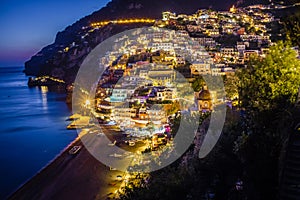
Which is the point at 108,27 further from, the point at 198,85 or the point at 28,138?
the point at 198,85

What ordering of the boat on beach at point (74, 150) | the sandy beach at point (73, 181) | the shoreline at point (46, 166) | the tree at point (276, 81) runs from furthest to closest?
the boat on beach at point (74, 150)
the shoreline at point (46, 166)
the sandy beach at point (73, 181)
the tree at point (276, 81)

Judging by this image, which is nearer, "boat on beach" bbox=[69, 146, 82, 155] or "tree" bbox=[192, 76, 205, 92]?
"boat on beach" bbox=[69, 146, 82, 155]

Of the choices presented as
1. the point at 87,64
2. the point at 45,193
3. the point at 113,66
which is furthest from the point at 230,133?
the point at 87,64

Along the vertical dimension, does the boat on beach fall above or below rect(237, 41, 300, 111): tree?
below

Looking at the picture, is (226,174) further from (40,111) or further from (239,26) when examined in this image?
(239,26)

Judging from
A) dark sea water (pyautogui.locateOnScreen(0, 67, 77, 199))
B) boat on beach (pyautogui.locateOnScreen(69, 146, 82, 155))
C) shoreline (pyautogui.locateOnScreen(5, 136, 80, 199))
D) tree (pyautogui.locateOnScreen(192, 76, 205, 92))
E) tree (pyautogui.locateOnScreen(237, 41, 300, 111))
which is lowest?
dark sea water (pyautogui.locateOnScreen(0, 67, 77, 199))

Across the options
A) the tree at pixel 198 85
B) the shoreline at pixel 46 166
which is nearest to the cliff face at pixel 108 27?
the shoreline at pixel 46 166

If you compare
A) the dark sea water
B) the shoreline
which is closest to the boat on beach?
the shoreline

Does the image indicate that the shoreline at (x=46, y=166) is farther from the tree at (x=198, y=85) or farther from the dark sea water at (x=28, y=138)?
the tree at (x=198, y=85)

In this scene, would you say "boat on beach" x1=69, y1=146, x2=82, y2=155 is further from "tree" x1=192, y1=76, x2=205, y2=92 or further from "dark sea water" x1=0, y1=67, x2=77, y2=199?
"tree" x1=192, y1=76, x2=205, y2=92
